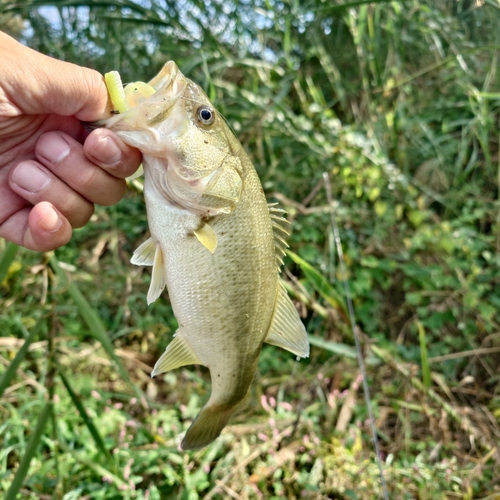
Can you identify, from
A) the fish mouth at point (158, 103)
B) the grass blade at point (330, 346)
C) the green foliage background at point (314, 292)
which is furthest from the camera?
the grass blade at point (330, 346)

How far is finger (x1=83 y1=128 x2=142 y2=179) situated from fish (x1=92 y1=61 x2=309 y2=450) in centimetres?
3

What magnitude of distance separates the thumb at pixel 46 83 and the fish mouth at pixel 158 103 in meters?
0.10

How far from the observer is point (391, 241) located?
3.31 m

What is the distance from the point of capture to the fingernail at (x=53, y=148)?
49.8 inches

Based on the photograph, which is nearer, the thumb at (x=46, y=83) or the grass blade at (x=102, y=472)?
the thumb at (x=46, y=83)

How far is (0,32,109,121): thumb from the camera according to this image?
110 centimetres

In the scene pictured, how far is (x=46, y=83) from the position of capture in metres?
1.11

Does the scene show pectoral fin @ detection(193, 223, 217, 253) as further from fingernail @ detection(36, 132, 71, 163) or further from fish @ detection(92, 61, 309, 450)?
fingernail @ detection(36, 132, 71, 163)

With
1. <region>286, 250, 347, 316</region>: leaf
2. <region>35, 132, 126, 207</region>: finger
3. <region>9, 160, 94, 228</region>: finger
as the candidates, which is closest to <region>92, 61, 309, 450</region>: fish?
<region>35, 132, 126, 207</region>: finger

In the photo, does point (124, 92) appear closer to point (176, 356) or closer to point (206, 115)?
point (206, 115)

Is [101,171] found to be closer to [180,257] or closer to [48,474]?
[180,257]

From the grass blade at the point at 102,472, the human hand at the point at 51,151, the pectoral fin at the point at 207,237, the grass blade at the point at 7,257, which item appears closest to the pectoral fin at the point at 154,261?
the pectoral fin at the point at 207,237

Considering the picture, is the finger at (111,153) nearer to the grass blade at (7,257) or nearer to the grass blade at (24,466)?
the grass blade at (7,257)

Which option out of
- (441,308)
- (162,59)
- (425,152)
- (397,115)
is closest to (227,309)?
(441,308)
